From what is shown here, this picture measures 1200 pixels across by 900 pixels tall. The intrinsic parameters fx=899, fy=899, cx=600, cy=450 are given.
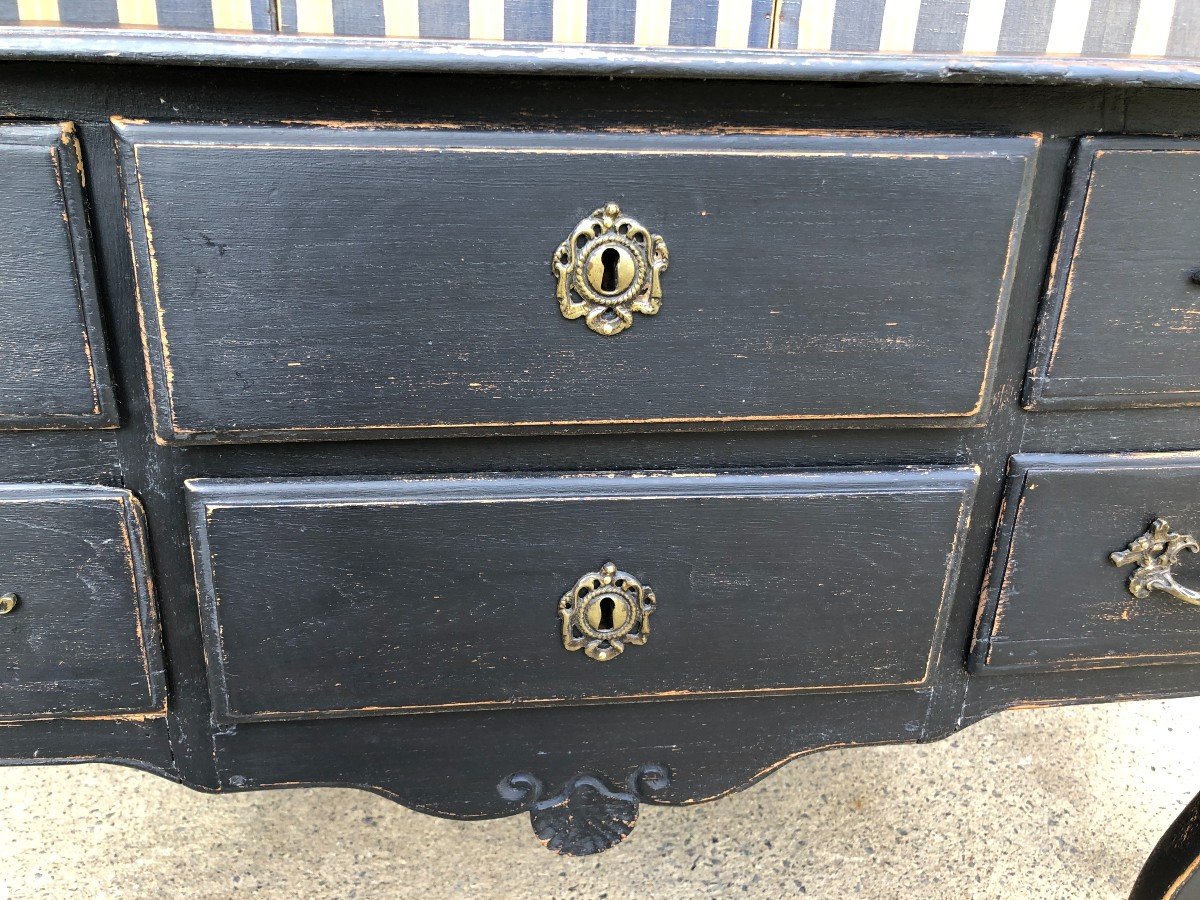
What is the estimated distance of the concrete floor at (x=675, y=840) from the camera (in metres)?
0.90

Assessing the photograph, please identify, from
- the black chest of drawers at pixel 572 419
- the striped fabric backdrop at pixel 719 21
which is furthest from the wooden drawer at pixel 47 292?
the striped fabric backdrop at pixel 719 21

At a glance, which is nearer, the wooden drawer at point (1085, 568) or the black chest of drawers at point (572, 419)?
the black chest of drawers at point (572, 419)

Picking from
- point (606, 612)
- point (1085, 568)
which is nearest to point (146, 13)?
point (606, 612)

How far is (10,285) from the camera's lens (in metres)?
0.47

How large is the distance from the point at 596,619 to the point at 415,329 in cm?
22

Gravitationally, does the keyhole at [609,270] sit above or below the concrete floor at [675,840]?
above

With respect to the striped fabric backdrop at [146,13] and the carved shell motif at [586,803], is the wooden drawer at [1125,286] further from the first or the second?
the striped fabric backdrop at [146,13]

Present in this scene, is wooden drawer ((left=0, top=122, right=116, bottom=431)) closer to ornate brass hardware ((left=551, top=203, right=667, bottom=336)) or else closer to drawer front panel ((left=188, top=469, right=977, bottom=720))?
drawer front panel ((left=188, top=469, right=977, bottom=720))

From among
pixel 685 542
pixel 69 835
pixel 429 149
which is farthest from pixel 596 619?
pixel 69 835

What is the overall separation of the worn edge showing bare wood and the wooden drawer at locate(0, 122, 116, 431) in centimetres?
5

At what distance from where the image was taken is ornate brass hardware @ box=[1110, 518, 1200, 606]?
0.60 m

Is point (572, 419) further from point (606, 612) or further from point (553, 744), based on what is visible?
point (553, 744)

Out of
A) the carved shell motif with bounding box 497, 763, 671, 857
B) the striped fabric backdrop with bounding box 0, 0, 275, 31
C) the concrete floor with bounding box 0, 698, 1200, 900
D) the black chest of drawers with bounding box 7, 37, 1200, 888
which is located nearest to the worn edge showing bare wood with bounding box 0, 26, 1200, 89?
the black chest of drawers with bounding box 7, 37, 1200, 888

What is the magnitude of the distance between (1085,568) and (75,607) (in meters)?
0.65
